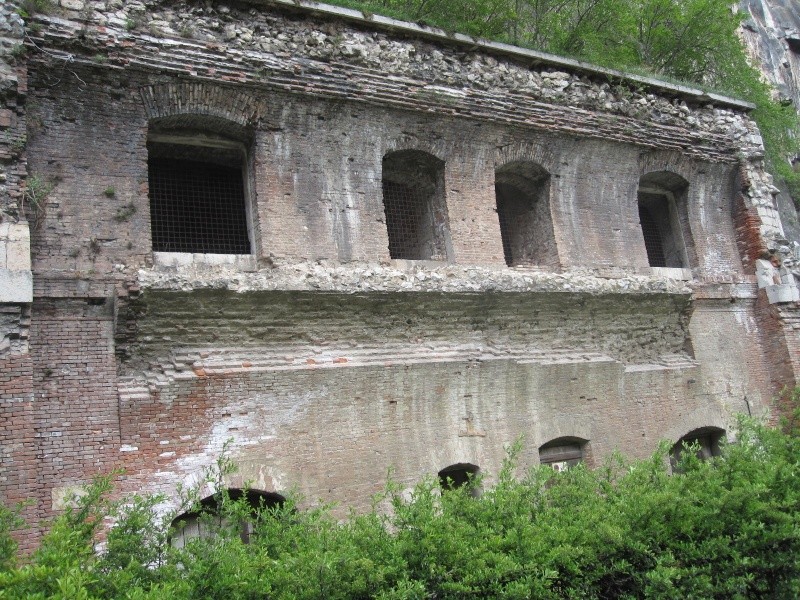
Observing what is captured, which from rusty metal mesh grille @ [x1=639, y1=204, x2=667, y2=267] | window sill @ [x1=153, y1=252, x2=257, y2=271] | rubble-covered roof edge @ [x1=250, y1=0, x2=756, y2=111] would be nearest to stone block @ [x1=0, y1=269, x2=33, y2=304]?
window sill @ [x1=153, y1=252, x2=257, y2=271]

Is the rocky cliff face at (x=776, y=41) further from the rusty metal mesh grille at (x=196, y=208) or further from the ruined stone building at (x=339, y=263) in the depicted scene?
the rusty metal mesh grille at (x=196, y=208)

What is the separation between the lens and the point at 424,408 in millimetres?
8180

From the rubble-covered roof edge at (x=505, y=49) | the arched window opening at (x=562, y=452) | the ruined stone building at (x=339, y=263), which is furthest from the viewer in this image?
the arched window opening at (x=562, y=452)

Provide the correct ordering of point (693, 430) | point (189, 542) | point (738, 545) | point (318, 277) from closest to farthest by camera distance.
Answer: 1. point (189, 542)
2. point (738, 545)
3. point (318, 277)
4. point (693, 430)

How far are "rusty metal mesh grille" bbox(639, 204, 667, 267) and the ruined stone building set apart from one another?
48 cm

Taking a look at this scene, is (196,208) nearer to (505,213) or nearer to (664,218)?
(505,213)

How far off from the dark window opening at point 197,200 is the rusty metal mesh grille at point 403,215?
1.99m

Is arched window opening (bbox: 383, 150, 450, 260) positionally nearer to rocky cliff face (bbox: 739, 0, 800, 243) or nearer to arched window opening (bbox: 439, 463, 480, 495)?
arched window opening (bbox: 439, 463, 480, 495)

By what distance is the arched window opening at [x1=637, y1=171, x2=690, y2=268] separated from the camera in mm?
11383

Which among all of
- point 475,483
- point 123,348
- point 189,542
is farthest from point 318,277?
point 189,542

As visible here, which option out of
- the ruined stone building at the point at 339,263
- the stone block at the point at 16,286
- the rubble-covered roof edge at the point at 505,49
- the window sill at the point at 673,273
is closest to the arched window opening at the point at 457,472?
the ruined stone building at the point at 339,263

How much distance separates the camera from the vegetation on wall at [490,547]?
178 inches

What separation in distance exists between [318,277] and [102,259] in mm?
2153

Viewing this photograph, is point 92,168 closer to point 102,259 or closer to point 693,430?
point 102,259
